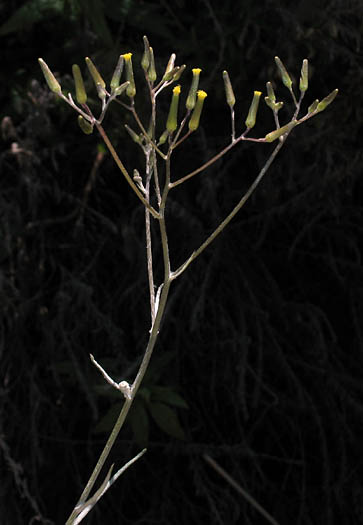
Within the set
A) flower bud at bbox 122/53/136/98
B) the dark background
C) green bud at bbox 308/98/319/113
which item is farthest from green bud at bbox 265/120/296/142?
the dark background

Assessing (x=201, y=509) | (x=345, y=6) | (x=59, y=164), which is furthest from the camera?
(x=59, y=164)

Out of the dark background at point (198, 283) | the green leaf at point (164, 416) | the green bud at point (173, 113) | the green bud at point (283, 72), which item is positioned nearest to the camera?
the green bud at point (173, 113)

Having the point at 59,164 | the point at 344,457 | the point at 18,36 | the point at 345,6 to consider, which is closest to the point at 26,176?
the point at 59,164

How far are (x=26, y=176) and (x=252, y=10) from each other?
80 centimetres

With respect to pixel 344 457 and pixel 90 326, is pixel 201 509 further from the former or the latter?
pixel 90 326

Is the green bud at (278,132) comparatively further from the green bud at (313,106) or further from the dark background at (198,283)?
the dark background at (198,283)

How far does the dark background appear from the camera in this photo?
93.0 inches

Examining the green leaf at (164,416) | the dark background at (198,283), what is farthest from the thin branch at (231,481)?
the green leaf at (164,416)

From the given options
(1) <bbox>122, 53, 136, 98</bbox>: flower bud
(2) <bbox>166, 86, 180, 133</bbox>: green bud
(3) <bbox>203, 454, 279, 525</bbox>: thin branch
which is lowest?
(3) <bbox>203, 454, 279, 525</bbox>: thin branch

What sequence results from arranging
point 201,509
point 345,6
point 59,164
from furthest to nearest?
point 59,164, point 201,509, point 345,6

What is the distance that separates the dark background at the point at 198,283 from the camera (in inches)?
93.0

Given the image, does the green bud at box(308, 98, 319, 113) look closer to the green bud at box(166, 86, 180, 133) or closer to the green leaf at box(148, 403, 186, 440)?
the green bud at box(166, 86, 180, 133)

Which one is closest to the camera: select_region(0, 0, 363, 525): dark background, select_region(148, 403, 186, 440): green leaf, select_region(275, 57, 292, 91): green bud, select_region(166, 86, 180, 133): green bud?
A: select_region(166, 86, 180, 133): green bud

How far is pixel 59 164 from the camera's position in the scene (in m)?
2.65
